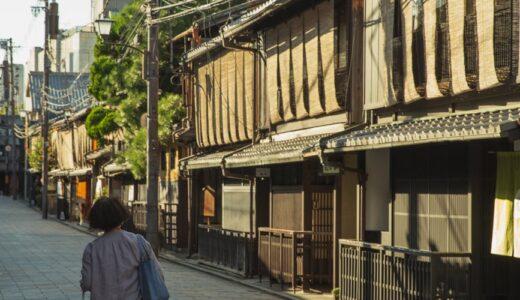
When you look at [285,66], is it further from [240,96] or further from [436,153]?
[436,153]

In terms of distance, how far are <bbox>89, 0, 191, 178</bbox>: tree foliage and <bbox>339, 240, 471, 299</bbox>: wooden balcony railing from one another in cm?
1821

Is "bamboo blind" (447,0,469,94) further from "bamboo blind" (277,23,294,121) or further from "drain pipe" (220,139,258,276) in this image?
"drain pipe" (220,139,258,276)

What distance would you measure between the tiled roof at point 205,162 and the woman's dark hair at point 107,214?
16.8m

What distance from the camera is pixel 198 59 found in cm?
3244

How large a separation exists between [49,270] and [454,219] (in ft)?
44.7

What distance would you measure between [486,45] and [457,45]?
1082 mm

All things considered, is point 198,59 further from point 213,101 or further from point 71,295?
point 71,295

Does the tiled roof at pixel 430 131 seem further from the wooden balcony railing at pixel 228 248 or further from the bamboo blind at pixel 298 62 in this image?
the wooden balcony railing at pixel 228 248

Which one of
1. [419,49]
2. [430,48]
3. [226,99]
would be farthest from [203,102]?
[430,48]

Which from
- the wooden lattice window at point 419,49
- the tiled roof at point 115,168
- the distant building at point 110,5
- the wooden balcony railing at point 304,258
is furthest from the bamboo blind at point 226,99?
the distant building at point 110,5

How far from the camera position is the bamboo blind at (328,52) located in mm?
20672

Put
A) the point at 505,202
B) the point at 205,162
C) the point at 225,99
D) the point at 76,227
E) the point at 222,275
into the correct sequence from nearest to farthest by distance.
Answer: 1. the point at 505,202
2. the point at 222,275
3. the point at 205,162
4. the point at 225,99
5. the point at 76,227

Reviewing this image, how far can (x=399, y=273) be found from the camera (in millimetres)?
15477

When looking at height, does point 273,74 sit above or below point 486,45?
above
